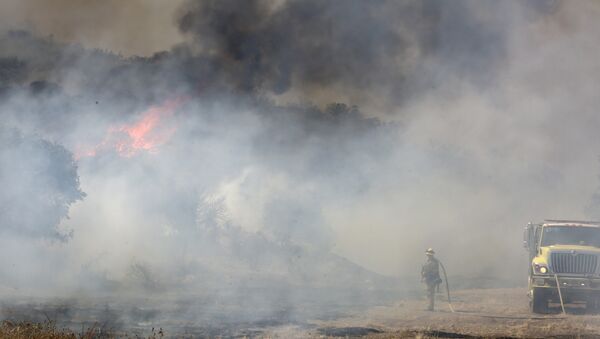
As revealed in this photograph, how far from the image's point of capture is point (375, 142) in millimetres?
62938

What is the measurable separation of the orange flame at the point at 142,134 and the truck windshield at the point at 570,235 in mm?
27134

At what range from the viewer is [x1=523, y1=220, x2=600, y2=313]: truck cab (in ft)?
69.1

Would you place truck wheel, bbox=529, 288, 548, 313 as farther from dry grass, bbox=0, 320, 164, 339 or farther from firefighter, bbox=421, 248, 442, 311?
dry grass, bbox=0, 320, 164, 339

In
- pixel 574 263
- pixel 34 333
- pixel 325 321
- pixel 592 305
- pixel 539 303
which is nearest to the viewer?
pixel 34 333

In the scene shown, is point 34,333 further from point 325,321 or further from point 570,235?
point 570,235

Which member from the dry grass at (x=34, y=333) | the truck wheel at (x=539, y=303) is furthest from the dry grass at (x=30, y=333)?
the truck wheel at (x=539, y=303)

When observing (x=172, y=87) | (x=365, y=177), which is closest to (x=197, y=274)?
(x=172, y=87)

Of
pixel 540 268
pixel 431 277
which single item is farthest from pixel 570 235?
pixel 431 277

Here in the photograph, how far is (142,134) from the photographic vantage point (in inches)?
1748

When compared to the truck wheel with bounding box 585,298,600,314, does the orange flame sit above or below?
above

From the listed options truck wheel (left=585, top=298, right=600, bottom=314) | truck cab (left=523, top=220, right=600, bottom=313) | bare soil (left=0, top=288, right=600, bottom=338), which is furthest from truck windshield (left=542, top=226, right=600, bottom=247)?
bare soil (left=0, top=288, right=600, bottom=338)

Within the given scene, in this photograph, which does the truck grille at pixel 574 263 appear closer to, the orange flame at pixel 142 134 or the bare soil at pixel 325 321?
the bare soil at pixel 325 321

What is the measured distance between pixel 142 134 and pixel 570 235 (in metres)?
30.0

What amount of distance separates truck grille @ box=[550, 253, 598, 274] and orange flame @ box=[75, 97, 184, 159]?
2791 centimetres
